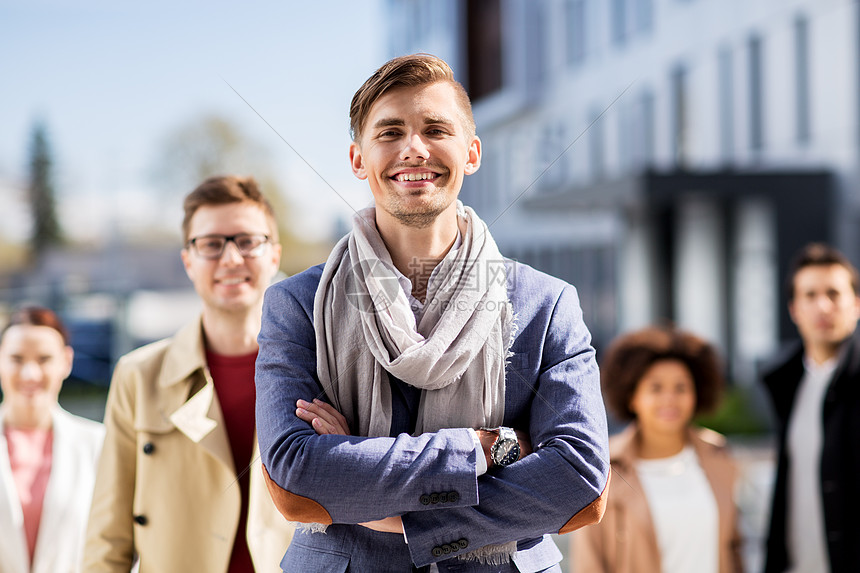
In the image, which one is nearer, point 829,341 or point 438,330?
point 438,330

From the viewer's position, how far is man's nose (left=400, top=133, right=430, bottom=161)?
1706mm

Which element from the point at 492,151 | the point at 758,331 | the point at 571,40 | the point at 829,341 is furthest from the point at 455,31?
the point at 492,151

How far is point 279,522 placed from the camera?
91.2 inches

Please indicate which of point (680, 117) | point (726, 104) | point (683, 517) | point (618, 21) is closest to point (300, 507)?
point (683, 517)

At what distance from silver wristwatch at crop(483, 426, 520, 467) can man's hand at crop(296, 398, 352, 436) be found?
0.91 feet

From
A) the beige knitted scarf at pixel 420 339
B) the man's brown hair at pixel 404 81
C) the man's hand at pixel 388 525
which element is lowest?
the man's hand at pixel 388 525

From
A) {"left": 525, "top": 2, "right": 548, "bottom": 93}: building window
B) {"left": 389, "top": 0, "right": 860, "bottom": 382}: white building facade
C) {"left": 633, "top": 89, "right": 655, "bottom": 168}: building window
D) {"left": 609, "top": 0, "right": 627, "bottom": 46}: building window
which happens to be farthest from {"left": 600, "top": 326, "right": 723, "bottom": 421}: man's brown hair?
{"left": 525, "top": 2, "right": 548, "bottom": 93}: building window

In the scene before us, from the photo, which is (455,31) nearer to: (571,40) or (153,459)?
(571,40)

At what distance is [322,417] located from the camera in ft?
5.71

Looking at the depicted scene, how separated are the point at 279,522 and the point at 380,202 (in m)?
0.96

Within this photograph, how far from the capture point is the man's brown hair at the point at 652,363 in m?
3.88

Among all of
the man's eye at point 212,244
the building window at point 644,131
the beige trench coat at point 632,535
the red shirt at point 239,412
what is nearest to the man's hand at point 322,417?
the red shirt at point 239,412

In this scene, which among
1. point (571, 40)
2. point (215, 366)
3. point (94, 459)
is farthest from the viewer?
point (571, 40)

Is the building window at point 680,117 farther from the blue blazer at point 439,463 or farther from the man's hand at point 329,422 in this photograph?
the man's hand at point 329,422
